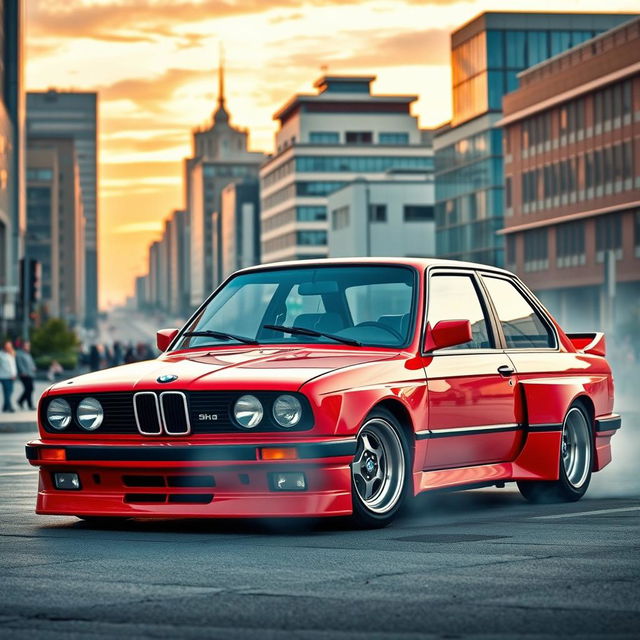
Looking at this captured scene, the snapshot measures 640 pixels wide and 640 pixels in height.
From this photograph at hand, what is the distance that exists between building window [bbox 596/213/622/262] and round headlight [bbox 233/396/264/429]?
2722 inches

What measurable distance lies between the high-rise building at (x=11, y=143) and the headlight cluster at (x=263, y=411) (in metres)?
87.0

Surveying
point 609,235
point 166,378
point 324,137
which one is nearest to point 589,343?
point 166,378

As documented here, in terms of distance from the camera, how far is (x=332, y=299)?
1023 centimetres

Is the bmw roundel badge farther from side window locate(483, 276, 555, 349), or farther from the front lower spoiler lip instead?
side window locate(483, 276, 555, 349)

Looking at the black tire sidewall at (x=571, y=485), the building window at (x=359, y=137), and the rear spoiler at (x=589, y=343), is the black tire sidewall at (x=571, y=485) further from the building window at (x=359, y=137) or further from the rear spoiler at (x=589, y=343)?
the building window at (x=359, y=137)

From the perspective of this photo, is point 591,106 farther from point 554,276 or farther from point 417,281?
point 417,281

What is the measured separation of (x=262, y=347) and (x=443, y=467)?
1.35 m

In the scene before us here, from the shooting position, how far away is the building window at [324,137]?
157 m

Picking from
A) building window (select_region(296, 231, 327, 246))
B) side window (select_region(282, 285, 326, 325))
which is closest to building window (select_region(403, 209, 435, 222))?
building window (select_region(296, 231, 327, 246))

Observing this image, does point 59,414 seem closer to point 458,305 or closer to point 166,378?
point 166,378

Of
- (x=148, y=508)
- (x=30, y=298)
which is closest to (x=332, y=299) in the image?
(x=148, y=508)

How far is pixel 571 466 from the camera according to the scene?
11.1 meters

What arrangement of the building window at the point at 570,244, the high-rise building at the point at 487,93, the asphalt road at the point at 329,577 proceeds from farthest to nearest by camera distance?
the high-rise building at the point at 487,93 < the building window at the point at 570,244 < the asphalt road at the point at 329,577

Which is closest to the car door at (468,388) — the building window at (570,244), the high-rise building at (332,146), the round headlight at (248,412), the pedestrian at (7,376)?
the round headlight at (248,412)
